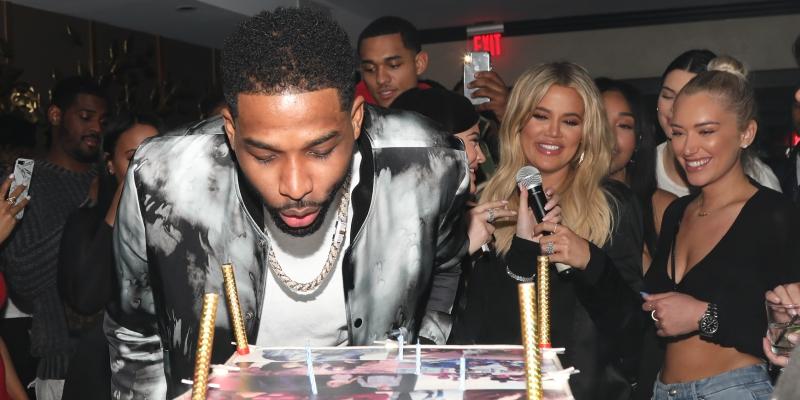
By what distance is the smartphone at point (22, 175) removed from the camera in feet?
11.7

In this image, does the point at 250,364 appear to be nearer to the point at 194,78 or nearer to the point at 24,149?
the point at 24,149

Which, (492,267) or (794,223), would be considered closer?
(794,223)

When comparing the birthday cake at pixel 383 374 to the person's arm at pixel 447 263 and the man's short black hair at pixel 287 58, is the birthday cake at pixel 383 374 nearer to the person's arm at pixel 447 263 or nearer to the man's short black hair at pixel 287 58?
the man's short black hair at pixel 287 58

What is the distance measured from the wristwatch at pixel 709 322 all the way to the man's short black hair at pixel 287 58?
1258mm

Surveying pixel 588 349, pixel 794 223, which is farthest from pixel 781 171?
pixel 588 349

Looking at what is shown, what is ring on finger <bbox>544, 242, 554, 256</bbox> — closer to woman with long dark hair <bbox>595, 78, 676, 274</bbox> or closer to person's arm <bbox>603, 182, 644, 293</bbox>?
person's arm <bbox>603, 182, 644, 293</bbox>

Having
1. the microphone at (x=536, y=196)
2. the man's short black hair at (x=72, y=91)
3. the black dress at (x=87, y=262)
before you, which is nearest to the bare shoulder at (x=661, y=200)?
the microphone at (x=536, y=196)

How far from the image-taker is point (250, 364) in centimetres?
137

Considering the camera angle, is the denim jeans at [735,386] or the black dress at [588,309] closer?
the denim jeans at [735,386]

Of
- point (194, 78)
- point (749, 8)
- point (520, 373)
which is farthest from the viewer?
point (749, 8)

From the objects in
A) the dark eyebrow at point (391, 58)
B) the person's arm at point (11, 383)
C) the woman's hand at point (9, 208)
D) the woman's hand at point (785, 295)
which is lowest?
the person's arm at point (11, 383)

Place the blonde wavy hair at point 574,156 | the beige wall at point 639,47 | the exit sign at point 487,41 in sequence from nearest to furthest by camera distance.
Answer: the blonde wavy hair at point 574,156 → the beige wall at point 639,47 → the exit sign at point 487,41

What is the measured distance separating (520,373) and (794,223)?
Answer: 4.70 ft

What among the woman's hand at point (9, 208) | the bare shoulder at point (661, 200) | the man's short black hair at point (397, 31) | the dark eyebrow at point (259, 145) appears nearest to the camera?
the dark eyebrow at point (259, 145)
